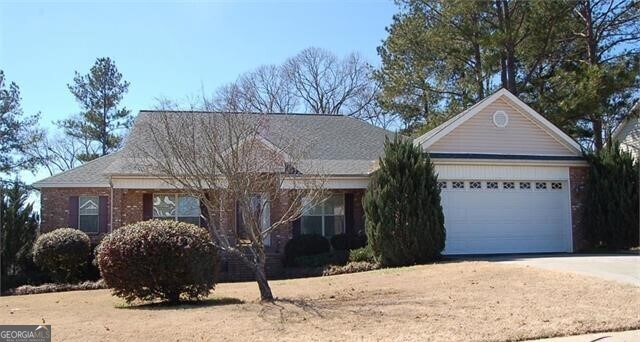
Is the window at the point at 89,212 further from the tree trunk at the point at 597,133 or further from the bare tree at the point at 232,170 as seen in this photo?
the tree trunk at the point at 597,133

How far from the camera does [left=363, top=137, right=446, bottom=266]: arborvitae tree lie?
17844 mm

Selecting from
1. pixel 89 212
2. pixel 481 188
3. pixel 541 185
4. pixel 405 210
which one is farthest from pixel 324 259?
pixel 89 212

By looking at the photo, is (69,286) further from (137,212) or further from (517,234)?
(517,234)

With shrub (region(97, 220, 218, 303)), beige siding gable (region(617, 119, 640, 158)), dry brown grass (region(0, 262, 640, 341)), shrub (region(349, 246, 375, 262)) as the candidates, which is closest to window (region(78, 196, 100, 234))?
dry brown grass (region(0, 262, 640, 341))

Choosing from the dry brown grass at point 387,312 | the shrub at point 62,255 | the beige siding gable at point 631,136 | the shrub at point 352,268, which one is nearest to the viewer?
the dry brown grass at point 387,312

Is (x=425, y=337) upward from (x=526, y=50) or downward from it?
downward

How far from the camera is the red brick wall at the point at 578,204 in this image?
822 inches

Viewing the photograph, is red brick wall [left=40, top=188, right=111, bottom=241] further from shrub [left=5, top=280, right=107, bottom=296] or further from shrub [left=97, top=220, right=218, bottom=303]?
shrub [left=97, top=220, right=218, bottom=303]

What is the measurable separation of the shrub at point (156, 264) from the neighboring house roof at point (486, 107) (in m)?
9.48

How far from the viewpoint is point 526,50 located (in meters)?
29.2

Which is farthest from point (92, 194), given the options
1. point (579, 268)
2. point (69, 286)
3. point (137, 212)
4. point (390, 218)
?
point (579, 268)

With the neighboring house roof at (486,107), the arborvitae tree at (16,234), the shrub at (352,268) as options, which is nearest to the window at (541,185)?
the neighboring house roof at (486,107)

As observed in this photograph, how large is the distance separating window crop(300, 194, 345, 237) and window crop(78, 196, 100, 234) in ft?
27.1

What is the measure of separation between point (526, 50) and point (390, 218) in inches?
600
